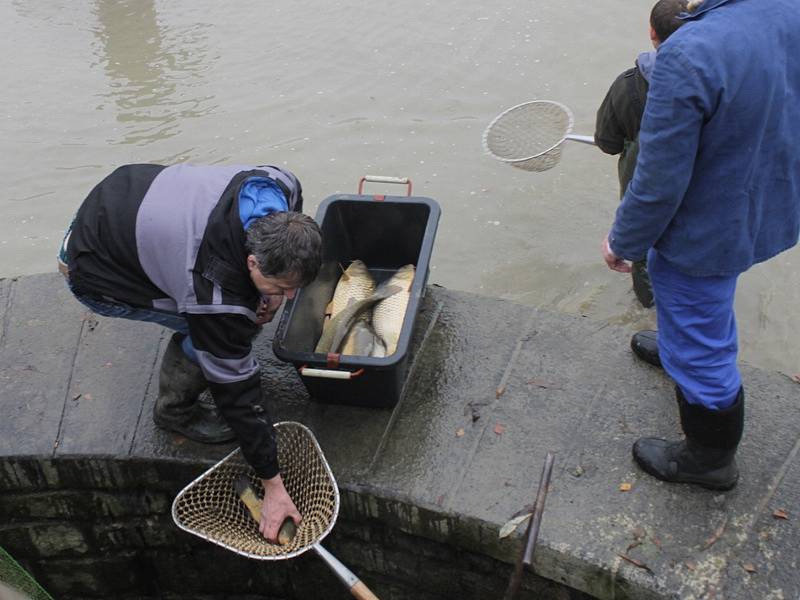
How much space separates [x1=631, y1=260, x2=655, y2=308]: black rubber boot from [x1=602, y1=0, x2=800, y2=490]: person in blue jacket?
231 centimetres

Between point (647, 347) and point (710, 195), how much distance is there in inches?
45.0

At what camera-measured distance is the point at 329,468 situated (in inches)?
128

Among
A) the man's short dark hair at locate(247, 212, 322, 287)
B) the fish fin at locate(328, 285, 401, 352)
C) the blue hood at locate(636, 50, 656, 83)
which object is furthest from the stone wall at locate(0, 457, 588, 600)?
the blue hood at locate(636, 50, 656, 83)

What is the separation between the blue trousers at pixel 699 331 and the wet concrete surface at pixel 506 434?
1.51ft

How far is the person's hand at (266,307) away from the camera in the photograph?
324 centimetres

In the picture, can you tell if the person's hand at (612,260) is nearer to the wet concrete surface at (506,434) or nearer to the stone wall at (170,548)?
the wet concrete surface at (506,434)

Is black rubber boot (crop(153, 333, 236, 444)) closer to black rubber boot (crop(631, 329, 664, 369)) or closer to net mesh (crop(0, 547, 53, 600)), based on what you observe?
net mesh (crop(0, 547, 53, 600))

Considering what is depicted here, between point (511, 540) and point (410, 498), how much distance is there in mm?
438

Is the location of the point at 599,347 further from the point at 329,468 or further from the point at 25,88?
the point at 25,88

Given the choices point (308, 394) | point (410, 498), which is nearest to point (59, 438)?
point (308, 394)

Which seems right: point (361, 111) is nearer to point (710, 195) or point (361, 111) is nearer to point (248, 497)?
point (248, 497)

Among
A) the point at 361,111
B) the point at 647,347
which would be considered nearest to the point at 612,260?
the point at 647,347

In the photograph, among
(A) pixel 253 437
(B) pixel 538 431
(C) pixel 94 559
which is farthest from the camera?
(C) pixel 94 559

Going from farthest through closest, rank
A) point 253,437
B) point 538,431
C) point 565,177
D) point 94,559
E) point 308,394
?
point 565,177, point 94,559, point 308,394, point 538,431, point 253,437
